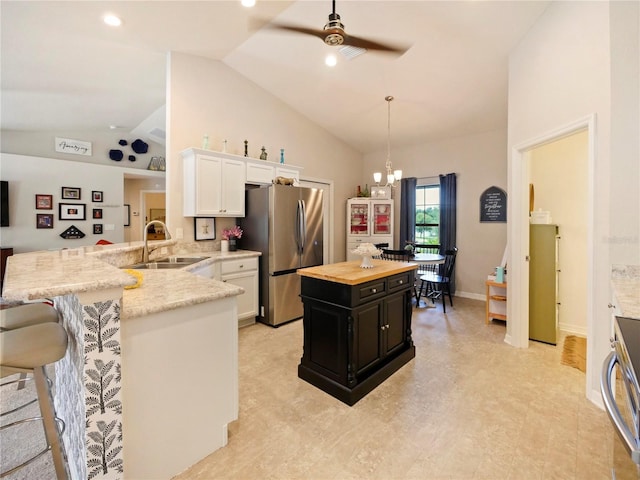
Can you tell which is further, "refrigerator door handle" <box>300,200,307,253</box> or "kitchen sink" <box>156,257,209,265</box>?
"refrigerator door handle" <box>300,200,307,253</box>

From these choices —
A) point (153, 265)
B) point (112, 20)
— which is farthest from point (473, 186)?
point (112, 20)

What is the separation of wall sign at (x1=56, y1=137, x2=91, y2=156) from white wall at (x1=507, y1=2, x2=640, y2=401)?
739 cm

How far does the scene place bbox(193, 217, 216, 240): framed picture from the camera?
378 centimetres

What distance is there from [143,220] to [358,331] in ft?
23.4

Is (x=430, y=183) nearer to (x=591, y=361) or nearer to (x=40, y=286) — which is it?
(x=591, y=361)

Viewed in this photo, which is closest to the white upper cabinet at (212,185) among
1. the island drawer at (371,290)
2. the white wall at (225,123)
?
the white wall at (225,123)

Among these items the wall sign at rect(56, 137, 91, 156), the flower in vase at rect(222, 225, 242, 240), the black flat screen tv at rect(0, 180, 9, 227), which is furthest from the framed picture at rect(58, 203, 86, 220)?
the flower in vase at rect(222, 225, 242, 240)

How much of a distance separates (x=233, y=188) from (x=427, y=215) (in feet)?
12.2

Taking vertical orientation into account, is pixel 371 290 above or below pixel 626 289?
below

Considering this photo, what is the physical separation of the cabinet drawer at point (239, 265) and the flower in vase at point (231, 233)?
529 mm

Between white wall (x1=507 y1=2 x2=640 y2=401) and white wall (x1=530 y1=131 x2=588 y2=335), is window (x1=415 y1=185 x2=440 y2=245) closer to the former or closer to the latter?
white wall (x1=530 y1=131 x2=588 y2=335)

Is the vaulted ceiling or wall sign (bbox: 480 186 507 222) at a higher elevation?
the vaulted ceiling

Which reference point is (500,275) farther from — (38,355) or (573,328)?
(38,355)

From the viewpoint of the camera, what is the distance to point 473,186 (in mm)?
5027
